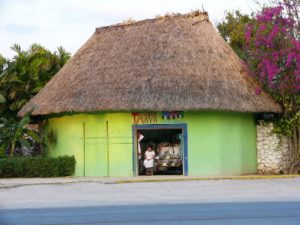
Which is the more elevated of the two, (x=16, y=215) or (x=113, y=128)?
(x=113, y=128)

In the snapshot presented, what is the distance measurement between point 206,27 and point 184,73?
11.6 feet

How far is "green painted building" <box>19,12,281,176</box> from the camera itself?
26.2m

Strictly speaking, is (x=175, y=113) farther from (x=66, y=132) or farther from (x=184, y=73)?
(x=66, y=132)

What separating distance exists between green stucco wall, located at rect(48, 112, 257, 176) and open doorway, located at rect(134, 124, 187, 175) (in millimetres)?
246

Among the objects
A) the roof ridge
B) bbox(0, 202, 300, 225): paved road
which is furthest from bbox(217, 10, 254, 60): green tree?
bbox(0, 202, 300, 225): paved road

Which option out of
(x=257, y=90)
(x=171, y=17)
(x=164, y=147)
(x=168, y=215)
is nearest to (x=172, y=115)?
(x=164, y=147)

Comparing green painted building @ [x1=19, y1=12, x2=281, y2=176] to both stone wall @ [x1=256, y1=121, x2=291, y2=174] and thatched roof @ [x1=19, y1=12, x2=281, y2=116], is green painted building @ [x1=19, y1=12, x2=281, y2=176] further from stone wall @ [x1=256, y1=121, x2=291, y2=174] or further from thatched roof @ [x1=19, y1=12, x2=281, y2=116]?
stone wall @ [x1=256, y1=121, x2=291, y2=174]

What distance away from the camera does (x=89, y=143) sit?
27.6 m

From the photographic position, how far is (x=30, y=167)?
88.0ft

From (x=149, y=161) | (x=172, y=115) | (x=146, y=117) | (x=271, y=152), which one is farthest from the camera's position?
(x=271, y=152)

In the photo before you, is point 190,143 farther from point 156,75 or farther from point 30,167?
point 30,167

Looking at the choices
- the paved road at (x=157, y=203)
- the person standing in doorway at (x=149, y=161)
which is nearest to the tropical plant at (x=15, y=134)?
the person standing in doorway at (x=149, y=161)

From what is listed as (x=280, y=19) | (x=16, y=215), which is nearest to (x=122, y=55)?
(x=280, y=19)

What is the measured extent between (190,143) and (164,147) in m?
1.66
